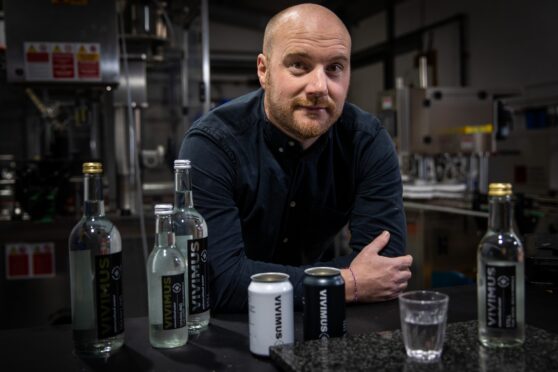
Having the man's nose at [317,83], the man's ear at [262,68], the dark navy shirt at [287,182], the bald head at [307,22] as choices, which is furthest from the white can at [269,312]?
the man's ear at [262,68]

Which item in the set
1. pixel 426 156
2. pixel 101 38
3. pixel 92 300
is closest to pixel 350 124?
pixel 92 300

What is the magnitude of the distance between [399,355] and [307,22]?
0.86 metres

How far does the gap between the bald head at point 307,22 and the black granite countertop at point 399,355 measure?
0.78 metres

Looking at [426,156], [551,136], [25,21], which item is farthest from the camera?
[426,156]

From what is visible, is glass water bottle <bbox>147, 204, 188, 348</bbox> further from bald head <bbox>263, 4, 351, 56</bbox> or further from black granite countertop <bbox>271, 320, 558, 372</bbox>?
bald head <bbox>263, 4, 351, 56</bbox>

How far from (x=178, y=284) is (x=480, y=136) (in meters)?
3.16

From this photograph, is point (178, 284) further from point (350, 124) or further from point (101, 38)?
point (101, 38)

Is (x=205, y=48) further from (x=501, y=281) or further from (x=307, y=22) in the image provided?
(x=501, y=281)

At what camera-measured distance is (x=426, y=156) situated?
13.5ft

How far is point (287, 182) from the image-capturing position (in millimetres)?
1490

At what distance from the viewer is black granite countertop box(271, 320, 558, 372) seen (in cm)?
70

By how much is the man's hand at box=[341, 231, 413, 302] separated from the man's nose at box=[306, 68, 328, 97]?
1.17 feet

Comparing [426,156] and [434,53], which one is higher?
[434,53]

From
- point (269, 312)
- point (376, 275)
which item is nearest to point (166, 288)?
point (269, 312)
